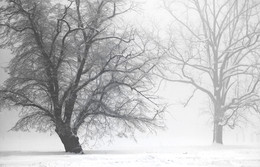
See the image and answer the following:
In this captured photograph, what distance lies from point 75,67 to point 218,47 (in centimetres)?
1394

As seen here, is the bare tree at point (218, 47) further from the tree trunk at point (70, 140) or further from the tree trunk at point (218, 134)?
the tree trunk at point (70, 140)

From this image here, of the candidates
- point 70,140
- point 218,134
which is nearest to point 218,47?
point 218,134

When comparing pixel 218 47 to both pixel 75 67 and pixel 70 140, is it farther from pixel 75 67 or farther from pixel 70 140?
pixel 70 140

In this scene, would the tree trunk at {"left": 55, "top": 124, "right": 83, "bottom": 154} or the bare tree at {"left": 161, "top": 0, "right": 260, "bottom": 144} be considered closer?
the tree trunk at {"left": 55, "top": 124, "right": 83, "bottom": 154}

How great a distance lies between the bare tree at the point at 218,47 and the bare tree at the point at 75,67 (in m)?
7.70

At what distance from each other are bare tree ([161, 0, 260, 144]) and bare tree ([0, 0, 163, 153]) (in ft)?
25.3

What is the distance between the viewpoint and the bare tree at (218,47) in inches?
1130

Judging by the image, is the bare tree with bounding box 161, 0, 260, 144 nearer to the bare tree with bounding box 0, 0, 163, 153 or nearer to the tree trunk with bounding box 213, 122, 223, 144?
the tree trunk with bounding box 213, 122, 223, 144

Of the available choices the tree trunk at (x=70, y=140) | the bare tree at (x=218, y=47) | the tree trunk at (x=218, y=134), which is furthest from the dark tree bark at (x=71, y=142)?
the tree trunk at (x=218, y=134)

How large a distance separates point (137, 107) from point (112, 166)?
909 cm

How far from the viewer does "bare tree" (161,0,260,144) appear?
2871 centimetres

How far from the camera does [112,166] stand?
43.5ft

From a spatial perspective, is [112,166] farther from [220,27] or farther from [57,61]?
[220,27]

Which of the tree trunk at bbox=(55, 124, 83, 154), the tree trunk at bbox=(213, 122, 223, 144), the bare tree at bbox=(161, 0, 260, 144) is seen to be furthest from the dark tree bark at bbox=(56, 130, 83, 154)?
the tree trunk at bbox=(213, 122, 223, 144)
